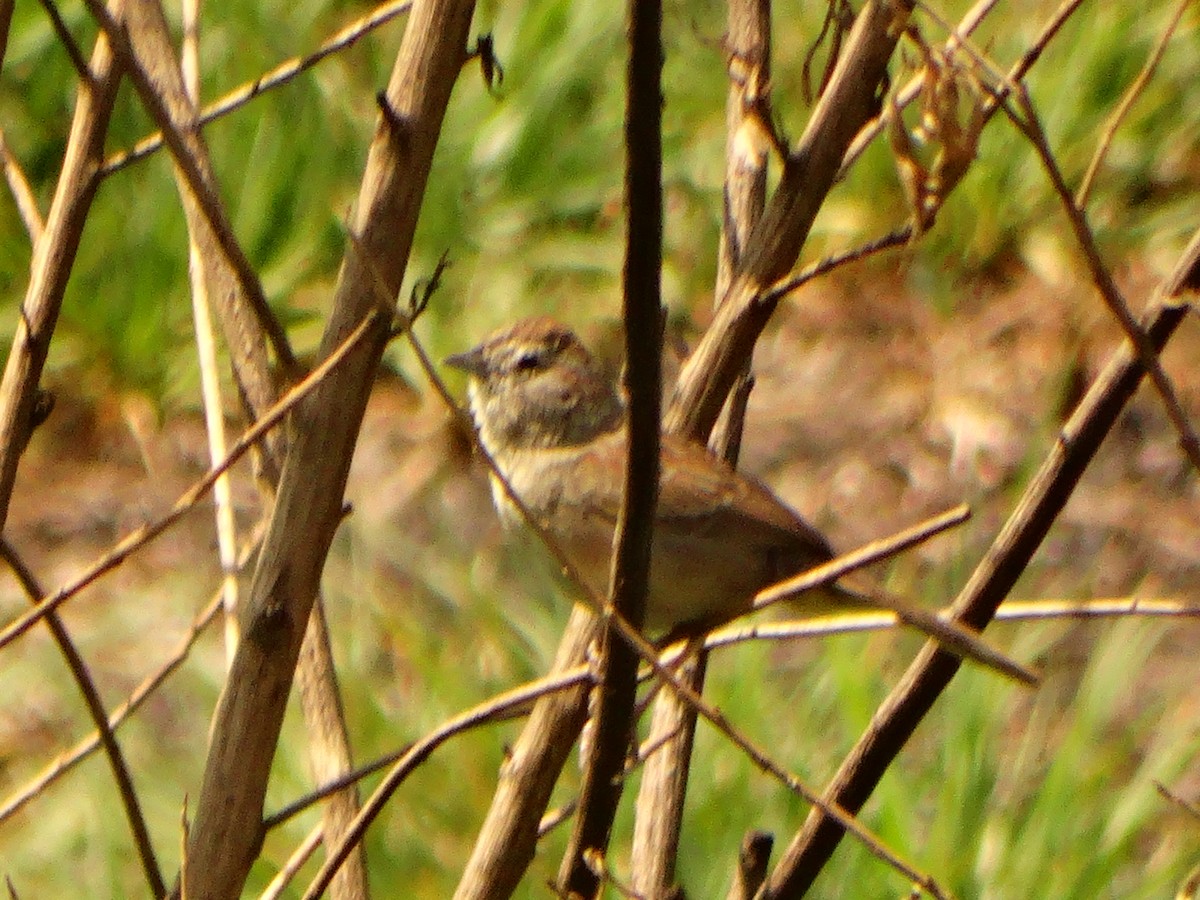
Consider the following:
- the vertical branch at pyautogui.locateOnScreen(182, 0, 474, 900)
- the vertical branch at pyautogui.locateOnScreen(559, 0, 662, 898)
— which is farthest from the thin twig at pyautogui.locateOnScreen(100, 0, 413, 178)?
the vertical branch at pyautogui.locateOnScreen(559, 0, 662, 898)

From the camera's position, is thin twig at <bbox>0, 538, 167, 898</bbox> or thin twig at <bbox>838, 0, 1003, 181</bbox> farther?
thin twig at <bbox>838, 0, 1003, 181</bbox>

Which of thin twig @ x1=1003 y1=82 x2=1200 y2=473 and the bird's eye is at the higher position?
the bird's eye

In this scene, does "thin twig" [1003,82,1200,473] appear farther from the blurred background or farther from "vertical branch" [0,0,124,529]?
the blurred background

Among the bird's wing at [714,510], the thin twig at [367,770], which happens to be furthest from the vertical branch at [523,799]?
the bird's wing at [714,510]

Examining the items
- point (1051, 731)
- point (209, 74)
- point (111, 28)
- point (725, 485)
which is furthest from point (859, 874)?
point (209, 74)

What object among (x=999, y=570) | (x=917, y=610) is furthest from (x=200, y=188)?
(x=917, y=610)

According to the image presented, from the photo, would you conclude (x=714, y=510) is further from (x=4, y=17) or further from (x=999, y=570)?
(x=4, y=17)

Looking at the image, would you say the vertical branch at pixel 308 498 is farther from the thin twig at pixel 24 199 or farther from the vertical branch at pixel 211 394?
the thin twig at pixel 24 199

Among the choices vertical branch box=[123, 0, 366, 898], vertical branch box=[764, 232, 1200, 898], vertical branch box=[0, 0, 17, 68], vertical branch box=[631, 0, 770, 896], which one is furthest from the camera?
vertical branch box=[631, 0, 770, 896]
